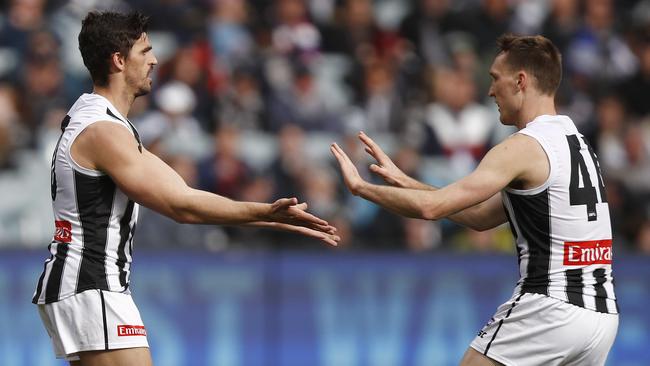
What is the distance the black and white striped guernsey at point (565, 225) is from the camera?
19.5ft

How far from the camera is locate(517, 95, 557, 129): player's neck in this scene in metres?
6.18

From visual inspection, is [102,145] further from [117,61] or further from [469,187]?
[469,187]

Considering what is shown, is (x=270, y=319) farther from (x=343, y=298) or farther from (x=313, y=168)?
(x=313, y=168)

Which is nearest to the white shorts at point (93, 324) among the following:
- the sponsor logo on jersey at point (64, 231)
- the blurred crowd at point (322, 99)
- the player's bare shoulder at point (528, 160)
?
the sponsor logo on jersey at point (64, 231)

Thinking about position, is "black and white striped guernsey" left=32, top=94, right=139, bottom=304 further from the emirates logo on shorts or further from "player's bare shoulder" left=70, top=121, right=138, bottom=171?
the emirates logo on shorts

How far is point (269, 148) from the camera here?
1134 centimetres

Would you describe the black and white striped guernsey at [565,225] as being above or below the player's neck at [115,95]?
below

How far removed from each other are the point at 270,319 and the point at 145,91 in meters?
4.60

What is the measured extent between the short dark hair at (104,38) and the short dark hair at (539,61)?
83.8 inches

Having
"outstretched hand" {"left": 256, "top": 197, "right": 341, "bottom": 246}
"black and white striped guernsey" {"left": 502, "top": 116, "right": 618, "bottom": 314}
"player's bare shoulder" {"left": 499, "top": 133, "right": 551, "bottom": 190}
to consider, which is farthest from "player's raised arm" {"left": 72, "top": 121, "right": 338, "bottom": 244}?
"black and white striped guernsey" {"left": 502, "top": 116, "right": 618, "bottom": 314}

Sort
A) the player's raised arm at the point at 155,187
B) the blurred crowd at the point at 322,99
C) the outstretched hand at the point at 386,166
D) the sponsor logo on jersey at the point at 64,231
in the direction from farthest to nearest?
the blurred crowd at the point at 322,99, the outstretched hand at the point at 386,166, the sponsor logo on jersey at the point at 64,231, the player's raised arm at the point at 155,187

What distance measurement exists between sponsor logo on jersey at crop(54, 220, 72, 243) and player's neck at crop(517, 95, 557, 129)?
2581mm

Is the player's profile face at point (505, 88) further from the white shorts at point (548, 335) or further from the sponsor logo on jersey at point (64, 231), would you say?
the sponsor logo on jersey at point (64, 231)

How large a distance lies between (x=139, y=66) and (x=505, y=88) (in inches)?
81.1
